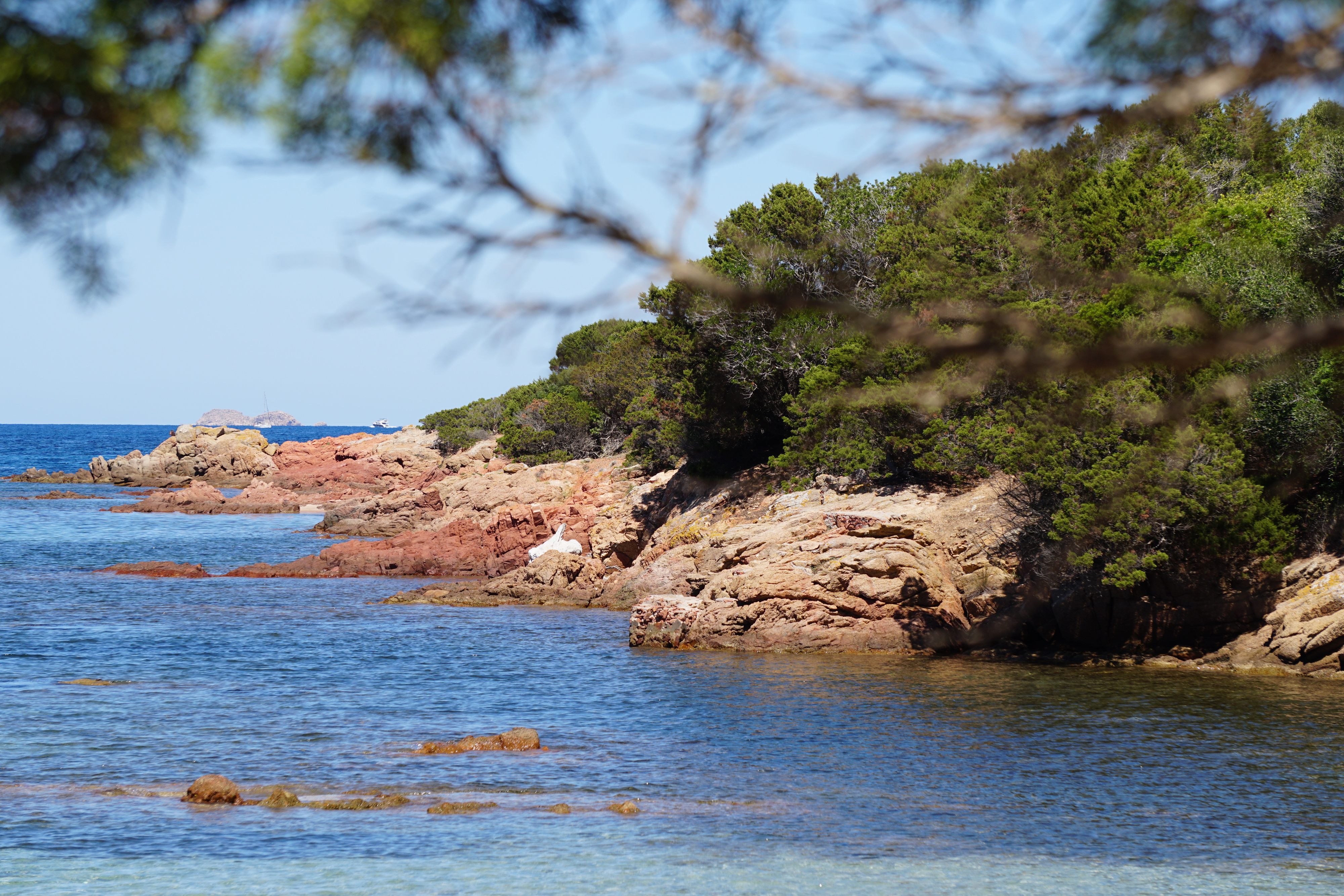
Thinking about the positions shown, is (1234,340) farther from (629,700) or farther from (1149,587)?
(1149,587)

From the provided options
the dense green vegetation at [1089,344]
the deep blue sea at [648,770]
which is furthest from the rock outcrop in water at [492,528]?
the deep blue sea at [648,770]

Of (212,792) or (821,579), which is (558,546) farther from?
(212,792)

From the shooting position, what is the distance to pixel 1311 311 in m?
21.3

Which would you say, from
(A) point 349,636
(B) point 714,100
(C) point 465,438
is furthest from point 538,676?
(C) point 465,438

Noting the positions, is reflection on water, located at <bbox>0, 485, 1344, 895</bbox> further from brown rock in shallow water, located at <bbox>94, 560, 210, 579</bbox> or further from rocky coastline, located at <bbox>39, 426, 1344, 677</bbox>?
brown rock in shallow water, located at <bbox>94, 560, 210, 579</bbox>

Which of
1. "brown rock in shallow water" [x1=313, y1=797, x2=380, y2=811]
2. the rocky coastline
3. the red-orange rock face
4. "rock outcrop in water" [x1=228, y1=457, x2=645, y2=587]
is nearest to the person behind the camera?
"brown rock in shallow water" [x1=313, y1=797, x2=380, y2=811]

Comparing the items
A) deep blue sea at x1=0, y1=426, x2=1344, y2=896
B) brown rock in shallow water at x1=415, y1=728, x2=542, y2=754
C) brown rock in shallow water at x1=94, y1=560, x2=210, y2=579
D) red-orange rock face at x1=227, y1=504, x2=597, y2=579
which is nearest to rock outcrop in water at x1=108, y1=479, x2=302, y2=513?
brown rock in shallow water at x1=94, y1=560, x2=210, y2=579

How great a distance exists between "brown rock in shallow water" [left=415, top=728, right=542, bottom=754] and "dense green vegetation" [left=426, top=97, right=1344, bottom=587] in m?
7.48

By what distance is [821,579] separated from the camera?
2600 centimetres

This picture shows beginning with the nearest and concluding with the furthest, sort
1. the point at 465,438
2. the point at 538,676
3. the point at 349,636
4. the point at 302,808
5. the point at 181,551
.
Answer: the point at 302,808
the point at 538,676
the point at 349,636
the point at 181,551
the point at 465,438

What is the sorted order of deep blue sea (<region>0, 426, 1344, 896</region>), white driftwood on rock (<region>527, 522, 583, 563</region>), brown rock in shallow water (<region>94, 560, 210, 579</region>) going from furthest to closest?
brown rock in shallow water (<region>94, 560, 210, 579</region>) < white driftwood on rock (<region>527, 522, 583, 563</region>) < deep blue sea (<region>0, 426, 1344, 896</region>)

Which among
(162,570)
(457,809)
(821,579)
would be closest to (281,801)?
(457,809)

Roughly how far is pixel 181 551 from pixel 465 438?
32.8 meters

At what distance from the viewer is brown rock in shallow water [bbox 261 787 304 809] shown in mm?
13844
